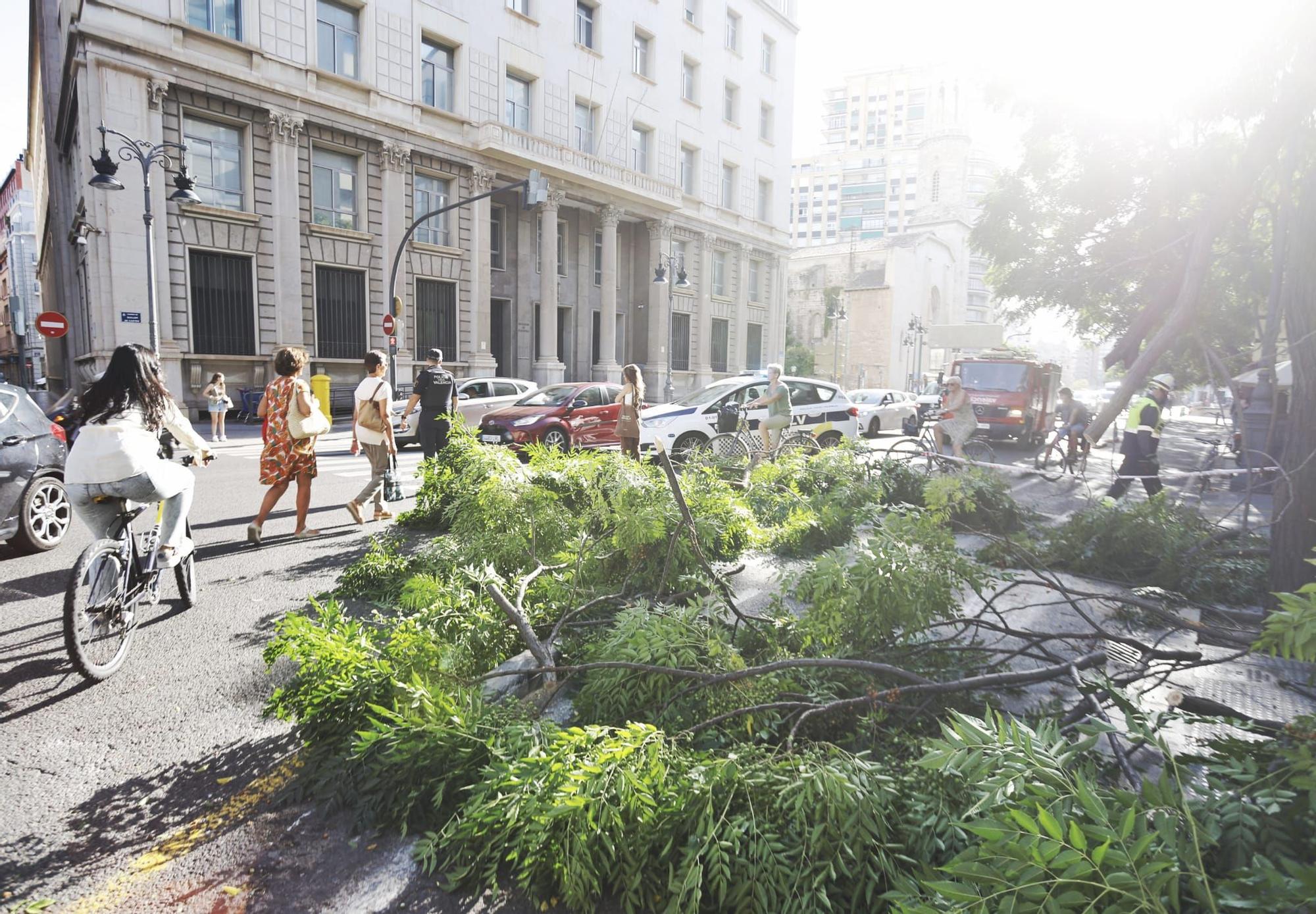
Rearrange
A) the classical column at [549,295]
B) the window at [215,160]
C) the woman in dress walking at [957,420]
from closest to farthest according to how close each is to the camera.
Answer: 1. the woman in dress walking at [957,420]
2. the window at [215,160]
3. the classical column at [549,295]

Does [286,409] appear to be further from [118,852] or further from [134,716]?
[118,852]

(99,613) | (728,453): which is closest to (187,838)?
(99,613)

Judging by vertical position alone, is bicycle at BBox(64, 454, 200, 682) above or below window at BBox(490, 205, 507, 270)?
below

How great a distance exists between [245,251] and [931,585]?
24.7 metres

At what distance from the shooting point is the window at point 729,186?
4184 centimetres

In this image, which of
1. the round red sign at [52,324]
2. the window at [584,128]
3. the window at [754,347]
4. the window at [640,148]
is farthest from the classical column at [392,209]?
the window at [754,347]

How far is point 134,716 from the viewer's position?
143 inches

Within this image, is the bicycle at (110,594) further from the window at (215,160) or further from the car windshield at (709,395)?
the window at (215,160)

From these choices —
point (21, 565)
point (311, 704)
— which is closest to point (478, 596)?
point (311, 704)

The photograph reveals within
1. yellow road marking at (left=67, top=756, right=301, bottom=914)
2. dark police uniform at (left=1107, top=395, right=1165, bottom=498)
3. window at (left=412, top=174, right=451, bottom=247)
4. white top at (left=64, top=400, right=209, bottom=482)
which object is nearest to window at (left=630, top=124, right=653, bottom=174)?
window at (left=412, top=174, right=451, bottom=247)

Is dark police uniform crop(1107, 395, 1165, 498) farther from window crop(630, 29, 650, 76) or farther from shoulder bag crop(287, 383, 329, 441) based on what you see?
window crop(630, 29, 650, 76)

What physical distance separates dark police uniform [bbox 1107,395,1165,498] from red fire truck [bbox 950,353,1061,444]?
34.3 feet

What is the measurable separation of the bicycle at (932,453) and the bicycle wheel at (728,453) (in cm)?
204

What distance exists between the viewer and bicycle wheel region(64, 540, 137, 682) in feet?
12.7
